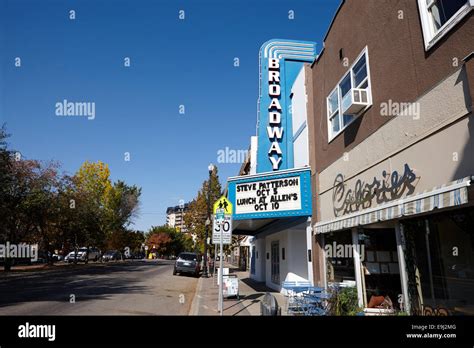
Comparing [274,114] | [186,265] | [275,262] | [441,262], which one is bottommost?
[186,265]

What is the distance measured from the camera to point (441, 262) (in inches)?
240

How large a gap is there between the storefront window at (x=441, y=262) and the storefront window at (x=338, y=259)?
249 centimetres

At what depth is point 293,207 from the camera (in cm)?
1259

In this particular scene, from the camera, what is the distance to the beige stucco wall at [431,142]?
5387 millimetres

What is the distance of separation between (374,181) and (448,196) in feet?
9.87

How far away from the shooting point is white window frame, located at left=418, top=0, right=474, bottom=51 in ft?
17.9

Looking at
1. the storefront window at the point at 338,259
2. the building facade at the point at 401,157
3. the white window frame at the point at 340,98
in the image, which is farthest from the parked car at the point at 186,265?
the white window frame at the point at 340,98

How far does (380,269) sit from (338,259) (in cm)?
195

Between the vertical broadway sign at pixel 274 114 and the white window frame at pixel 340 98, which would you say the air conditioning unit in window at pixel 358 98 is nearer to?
the white window frame at pixel 340 98

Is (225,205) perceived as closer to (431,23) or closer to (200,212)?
(431,23)

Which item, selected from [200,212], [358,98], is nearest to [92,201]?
[200,212]

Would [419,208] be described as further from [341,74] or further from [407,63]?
[341,74]

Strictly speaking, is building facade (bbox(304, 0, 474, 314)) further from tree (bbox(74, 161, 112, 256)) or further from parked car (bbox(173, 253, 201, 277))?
tree (bbox(74, 161, 112, 256))
